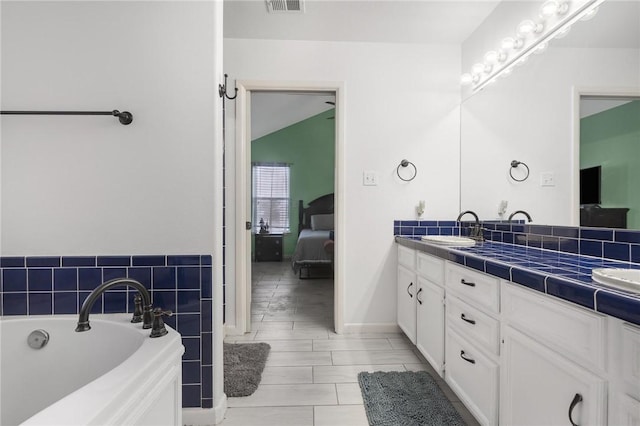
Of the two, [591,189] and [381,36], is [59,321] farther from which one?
[381,36]

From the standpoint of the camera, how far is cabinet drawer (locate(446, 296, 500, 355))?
1.32 m

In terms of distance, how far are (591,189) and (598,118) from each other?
327 mm

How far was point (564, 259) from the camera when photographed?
1.44 metres

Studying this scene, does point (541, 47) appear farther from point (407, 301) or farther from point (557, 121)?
point (407, 301)

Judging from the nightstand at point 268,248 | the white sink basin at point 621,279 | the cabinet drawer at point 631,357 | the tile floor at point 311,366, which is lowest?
the tile floor at point 311,366

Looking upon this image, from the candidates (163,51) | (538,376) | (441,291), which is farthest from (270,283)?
(538,376)

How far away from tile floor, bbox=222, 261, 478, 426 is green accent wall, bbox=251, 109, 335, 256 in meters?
3.73

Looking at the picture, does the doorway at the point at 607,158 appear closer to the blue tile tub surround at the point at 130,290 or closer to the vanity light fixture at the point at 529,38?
the vanity light fixture at the point at 529,38

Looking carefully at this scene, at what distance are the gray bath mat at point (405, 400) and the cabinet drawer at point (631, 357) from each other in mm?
968

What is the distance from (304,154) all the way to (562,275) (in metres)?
6.34

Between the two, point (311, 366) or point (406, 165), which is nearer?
point (311, 366)

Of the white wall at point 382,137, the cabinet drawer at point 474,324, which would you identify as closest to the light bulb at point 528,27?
the white wall at point 382,137

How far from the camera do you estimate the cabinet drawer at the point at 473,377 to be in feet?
4.33

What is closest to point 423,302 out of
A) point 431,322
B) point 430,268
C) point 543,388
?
point 431,322
